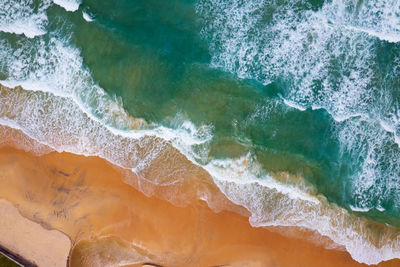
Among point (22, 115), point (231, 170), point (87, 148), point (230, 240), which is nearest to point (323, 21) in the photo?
point (231, 170)

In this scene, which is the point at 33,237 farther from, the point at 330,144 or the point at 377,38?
the point at 377,38

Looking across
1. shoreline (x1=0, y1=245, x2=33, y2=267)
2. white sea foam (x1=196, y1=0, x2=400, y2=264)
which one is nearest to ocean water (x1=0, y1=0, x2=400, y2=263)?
white sea foam (x1=196, y1=0, x2=400, y2=264)

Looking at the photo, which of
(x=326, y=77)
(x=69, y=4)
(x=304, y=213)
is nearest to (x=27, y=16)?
(x=69, y=4)

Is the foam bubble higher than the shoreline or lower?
higher

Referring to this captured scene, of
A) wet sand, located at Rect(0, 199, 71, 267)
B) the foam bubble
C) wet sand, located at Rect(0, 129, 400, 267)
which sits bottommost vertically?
wet sand, located at Rect(0, 199, 71, 267)

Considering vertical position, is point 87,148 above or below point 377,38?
below

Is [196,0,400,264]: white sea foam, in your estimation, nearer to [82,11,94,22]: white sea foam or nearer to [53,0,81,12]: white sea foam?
[82,11,94,22]: white sea foam

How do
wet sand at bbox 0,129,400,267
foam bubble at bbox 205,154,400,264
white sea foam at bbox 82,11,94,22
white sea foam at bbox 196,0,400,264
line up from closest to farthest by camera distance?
1. white sea foam at bbox 196,0,400,264
2. foam bubble at bbox 205,154,400,264
3. white sea foam at bbox 82,11,94,22
4. wet sand at bbox 0,129,400,267
